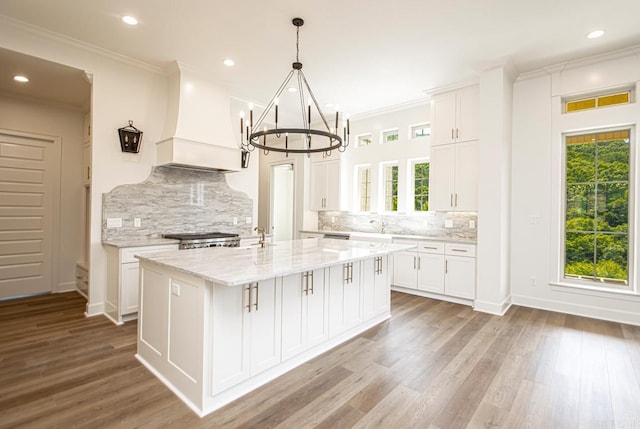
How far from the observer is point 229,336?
2.12m

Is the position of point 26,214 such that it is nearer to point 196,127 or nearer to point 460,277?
point 196,127

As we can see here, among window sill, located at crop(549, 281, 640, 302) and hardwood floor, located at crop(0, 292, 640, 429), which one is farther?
window sill, located at crop(549, 281, 640, 302)

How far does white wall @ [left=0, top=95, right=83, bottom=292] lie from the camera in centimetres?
471

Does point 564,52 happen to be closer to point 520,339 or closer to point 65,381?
point 520,339

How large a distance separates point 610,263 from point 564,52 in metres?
2.72

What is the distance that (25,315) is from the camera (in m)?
3.79

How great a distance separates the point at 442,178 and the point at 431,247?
3.59 feet

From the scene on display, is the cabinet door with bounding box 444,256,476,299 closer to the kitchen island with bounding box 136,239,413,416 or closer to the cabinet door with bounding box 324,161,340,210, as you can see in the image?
the kitchen island with bounding box 136,239,413,416

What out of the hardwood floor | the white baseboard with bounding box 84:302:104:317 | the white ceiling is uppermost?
the white ceiling

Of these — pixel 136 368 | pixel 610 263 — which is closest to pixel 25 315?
pixel 136 368

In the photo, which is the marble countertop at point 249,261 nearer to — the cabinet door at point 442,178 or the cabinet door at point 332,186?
the cabinet door at point 442,178

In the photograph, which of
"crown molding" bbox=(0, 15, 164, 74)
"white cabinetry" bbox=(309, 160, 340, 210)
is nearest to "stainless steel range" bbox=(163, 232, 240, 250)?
"crown molding" bbox=(0, 15, 164, 74)

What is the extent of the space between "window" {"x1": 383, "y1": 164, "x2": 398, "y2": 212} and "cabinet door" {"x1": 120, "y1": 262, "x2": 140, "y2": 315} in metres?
4.29

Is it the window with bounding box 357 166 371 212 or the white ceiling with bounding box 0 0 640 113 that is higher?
the white ceiling with bounding box 0 0 640 113
